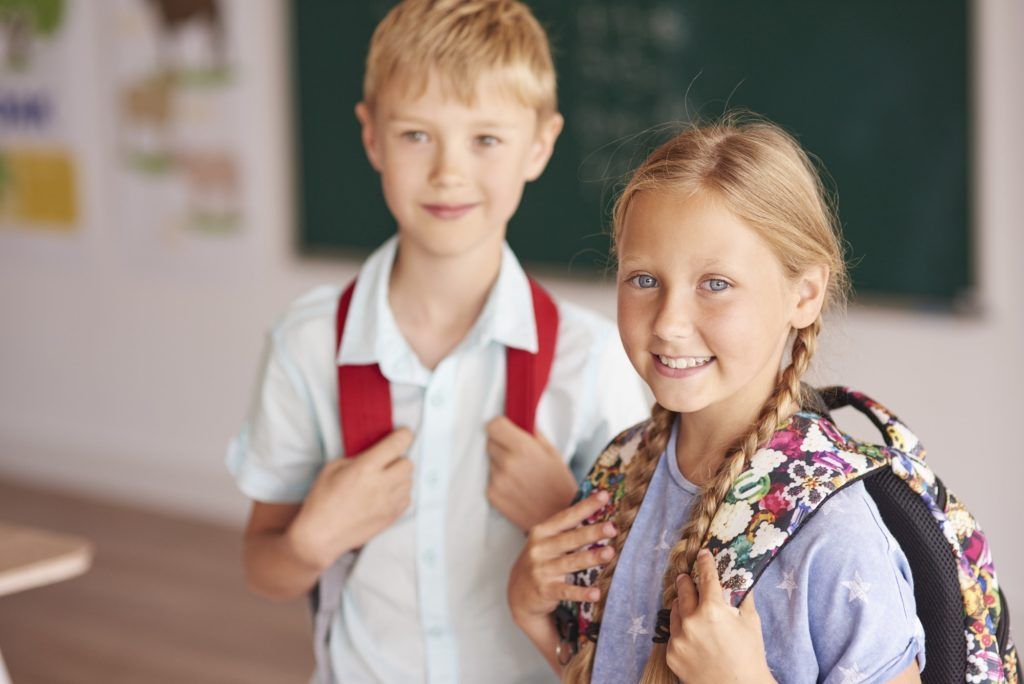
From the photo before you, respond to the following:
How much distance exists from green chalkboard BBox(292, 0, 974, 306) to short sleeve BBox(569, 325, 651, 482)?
1099 mm

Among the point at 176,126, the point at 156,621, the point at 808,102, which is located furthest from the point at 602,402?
the point at 176,126

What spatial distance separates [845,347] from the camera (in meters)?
2.96

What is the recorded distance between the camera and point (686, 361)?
109 centimetres

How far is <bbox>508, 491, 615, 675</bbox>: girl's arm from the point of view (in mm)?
1179

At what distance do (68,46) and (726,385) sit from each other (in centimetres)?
412

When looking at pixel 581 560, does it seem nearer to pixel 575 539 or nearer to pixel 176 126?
pixel 575 539

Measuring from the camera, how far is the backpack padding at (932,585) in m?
1.03

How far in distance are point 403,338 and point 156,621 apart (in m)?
2.49

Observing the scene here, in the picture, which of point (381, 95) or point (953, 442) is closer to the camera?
point (381, 95)

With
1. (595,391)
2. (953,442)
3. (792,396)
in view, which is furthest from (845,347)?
(792,396)

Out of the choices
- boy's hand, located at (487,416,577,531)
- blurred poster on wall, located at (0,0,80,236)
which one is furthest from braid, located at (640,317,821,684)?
blurred poster on wall, located at (0,0,80,236)

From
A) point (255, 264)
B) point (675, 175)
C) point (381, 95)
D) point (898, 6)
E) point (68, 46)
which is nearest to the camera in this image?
point (675, 175)

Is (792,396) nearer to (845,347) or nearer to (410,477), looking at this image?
(410,477)

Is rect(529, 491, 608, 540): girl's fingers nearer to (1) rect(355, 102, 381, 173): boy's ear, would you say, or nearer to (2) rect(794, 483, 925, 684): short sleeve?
(2) rect(794, 483, 925, 684): short sleeve
